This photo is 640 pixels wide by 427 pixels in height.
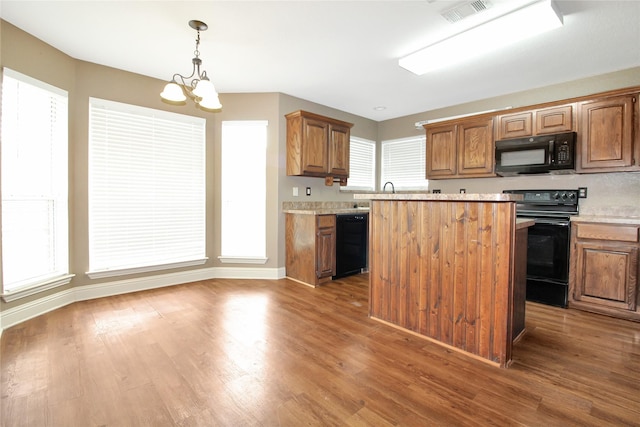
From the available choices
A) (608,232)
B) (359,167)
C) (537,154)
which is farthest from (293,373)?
(359,167)

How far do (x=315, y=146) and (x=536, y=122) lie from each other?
275 centimetres

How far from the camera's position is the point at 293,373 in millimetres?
1891

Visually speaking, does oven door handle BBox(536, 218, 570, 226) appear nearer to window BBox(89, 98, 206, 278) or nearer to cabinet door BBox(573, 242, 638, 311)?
cabinet door BBox(573, 242, 638, 311)

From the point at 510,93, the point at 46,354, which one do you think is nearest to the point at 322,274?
the point at 46,354

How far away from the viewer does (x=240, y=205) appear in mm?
4203

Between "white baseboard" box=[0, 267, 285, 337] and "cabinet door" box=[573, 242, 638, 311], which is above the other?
"cabinet door" box=[573, 242, 638, 311]

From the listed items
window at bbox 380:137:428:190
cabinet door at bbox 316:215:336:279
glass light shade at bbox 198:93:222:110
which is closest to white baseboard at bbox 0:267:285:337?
cabinet door at bbox 316:215:336:279

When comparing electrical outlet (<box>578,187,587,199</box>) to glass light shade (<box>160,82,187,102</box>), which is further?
electrical outlet (<box>578,187,587,199</box>)

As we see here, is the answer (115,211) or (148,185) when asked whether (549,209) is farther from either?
(115,211)

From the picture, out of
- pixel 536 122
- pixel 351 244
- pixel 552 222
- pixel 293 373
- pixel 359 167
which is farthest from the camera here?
pixel 359 167

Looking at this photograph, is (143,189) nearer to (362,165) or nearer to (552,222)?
(362,165)

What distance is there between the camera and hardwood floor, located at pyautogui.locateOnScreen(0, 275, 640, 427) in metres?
1.53

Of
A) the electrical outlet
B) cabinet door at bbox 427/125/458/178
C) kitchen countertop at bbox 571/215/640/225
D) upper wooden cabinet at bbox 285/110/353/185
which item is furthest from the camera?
cabinet door at bbox 427/125/458/178

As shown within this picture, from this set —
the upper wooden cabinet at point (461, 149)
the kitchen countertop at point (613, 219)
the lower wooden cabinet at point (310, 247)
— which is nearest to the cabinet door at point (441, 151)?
the upper wooden cabinet at point (461, 149)
